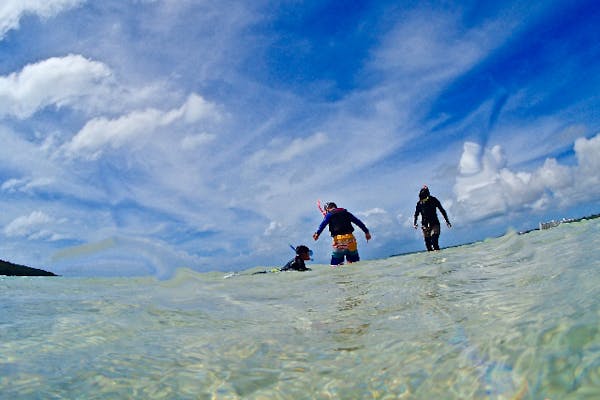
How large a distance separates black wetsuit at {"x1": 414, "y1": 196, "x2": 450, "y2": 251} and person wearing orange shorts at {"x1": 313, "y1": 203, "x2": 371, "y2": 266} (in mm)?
3027

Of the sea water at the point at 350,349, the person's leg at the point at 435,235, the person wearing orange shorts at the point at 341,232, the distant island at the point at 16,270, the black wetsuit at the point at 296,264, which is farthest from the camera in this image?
the distant island at the point at 16,270

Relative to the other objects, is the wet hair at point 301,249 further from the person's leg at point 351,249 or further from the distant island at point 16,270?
the distant island at point 16,270

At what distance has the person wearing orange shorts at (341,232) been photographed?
599 inches

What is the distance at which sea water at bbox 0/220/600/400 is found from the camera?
226 centimetres

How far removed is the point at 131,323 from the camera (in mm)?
5410

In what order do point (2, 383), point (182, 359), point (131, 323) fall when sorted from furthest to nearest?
point (131, 323)
point (182, 359)
point (2, 383)

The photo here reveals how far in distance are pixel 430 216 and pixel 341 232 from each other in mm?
4001

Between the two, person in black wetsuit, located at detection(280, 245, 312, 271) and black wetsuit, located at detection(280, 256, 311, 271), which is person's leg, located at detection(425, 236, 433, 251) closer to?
person in black wetsuit, located at detection(280, 245, 312, 271)

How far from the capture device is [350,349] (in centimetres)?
344

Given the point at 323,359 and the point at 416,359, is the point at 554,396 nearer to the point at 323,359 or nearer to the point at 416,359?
the point at 416,359

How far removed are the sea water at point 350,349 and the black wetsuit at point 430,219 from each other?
34.7 feet

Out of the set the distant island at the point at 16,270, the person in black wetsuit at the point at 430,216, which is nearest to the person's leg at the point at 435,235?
the person in black wetsuit at the point at 430,216

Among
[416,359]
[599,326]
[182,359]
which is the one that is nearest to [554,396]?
[599,326]

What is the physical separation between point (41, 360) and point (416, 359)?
3257mm
